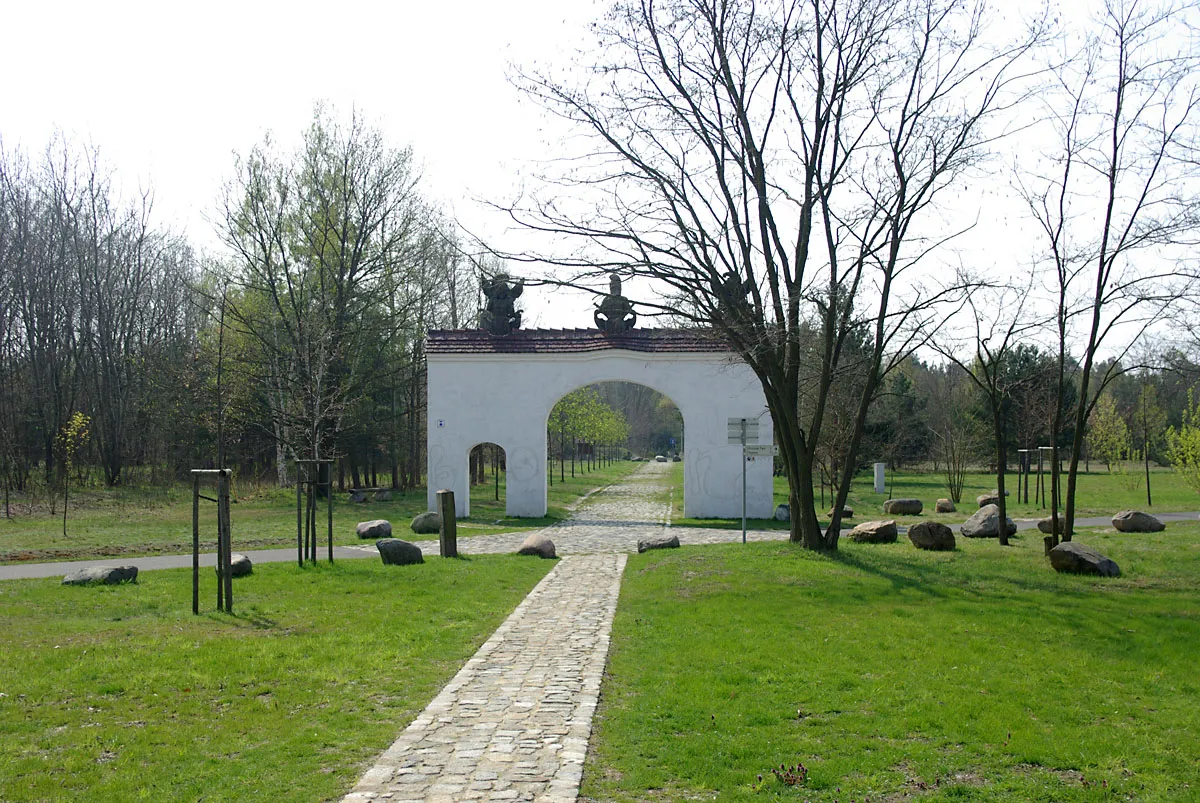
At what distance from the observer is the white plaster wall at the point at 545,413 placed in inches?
1044

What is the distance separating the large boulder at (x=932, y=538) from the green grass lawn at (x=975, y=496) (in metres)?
7.53

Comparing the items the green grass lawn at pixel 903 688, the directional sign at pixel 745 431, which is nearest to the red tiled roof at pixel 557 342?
the directional sign at pixel 745 431

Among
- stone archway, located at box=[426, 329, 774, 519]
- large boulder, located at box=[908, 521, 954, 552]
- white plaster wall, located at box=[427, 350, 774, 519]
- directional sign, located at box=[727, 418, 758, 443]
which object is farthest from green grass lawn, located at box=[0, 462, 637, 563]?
large boulder, located at box=[908, 521, 954, 552]

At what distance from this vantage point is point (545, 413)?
26.9 metres

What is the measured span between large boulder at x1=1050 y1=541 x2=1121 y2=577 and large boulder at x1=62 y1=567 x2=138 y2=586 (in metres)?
13.5

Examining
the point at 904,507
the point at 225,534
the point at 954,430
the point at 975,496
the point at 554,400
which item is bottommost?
the point at 975,496

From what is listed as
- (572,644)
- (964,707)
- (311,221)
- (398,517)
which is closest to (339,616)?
(572,644)

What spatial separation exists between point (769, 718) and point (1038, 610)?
5697mm

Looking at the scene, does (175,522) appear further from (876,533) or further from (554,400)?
(876,533)

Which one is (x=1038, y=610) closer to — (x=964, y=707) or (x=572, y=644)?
(x=964, y=707)

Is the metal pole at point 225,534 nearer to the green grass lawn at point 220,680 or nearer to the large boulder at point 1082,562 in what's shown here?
the green grass lawn at point 220,680

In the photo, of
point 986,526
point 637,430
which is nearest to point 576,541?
point 986,526

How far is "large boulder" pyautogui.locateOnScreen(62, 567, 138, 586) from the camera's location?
42.7ft

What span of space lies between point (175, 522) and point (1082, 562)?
821 inches
